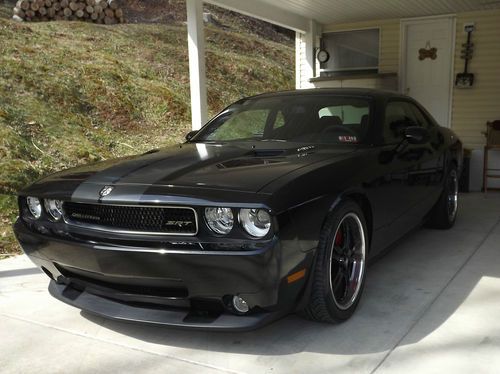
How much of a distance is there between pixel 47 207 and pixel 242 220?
4.18 ft

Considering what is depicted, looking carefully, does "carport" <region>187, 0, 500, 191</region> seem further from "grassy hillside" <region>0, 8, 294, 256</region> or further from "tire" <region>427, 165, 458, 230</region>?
"grassy hillside" <region>0, 8, 294, 256</region>

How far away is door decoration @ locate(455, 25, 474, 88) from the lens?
7.92 m

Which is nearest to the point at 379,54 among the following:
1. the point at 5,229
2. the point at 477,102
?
the point at 477,102

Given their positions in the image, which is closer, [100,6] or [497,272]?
[497,272]

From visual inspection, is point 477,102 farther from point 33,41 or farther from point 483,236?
point 33,41

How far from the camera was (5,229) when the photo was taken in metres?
4.97

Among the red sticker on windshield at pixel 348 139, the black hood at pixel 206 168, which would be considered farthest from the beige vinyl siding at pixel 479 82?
the black hood at pixel 206 168

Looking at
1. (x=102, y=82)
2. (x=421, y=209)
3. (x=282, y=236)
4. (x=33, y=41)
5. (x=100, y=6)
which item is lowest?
(x=421, y=209)

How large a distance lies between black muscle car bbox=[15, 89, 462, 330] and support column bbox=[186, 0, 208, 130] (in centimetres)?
251

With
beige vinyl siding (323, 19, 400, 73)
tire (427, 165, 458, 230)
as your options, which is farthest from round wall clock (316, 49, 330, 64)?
tire (427, 165, 458, 230)

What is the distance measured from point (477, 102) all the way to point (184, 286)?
7024 millimetres

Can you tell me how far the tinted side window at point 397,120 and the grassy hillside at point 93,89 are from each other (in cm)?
339

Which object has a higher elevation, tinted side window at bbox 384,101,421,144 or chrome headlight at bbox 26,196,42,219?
tinted side window at bbox 384,101,421,144

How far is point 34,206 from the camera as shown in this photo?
3123 millimetres
